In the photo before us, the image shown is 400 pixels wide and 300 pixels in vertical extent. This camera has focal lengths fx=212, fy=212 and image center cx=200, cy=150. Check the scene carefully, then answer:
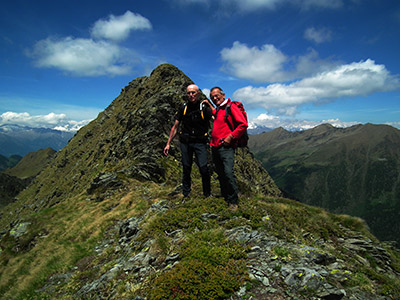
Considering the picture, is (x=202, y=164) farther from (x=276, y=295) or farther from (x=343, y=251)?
(x=343, y=251)

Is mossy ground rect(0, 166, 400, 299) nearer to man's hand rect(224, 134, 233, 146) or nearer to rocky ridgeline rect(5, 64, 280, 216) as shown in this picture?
man's hand rect(224, 134, 233, 146)

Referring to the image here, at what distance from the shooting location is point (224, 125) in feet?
29.4

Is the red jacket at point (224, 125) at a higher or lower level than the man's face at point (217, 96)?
lower

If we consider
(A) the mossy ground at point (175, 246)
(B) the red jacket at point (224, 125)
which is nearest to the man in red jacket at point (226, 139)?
(B) the red jacket at point (224, 125)

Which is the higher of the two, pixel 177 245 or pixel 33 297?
pixel 177 245

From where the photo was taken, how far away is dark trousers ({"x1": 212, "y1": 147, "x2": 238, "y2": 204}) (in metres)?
8.91

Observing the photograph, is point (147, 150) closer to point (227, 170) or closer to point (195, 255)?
point (227, 170)

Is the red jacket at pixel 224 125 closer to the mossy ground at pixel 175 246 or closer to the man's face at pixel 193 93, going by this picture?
the man's face at pixel 193 93

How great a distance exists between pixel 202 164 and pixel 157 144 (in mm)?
22135

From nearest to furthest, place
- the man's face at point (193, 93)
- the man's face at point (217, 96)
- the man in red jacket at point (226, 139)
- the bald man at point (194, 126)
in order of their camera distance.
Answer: the man in red jacket at point (226, 139), the man's face at point (217, 96), the man's face at point (193, 93), the bald man at point (194, 126)

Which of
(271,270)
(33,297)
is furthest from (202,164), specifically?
(33,297)

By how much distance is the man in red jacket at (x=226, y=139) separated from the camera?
8.53 metres

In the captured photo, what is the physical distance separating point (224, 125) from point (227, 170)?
6.26 ft

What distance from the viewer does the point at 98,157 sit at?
58.5 metres
